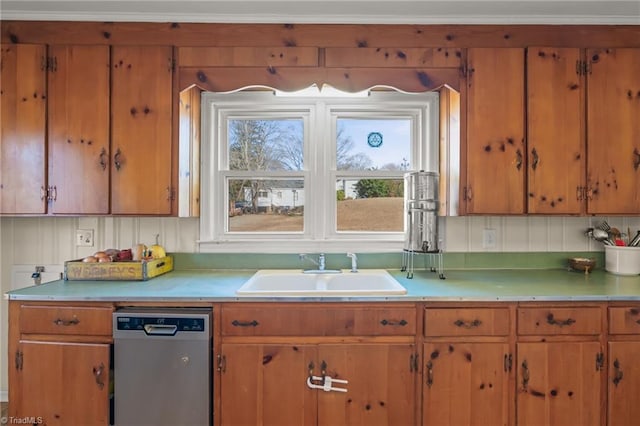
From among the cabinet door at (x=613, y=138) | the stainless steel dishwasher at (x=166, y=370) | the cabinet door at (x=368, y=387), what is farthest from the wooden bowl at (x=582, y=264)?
the stainless steel dishwasher at (x=166, y=370)

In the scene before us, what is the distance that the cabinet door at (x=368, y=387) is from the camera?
1571mm

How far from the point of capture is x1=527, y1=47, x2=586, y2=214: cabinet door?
1.87 m

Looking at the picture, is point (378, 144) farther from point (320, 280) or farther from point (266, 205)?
point (320, 280)

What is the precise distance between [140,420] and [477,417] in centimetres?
161

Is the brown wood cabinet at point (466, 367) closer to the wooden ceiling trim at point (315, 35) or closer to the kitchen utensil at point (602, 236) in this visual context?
the kitchen utensil at point (602, 236)

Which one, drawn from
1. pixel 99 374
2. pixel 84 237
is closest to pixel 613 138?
pixel 99 374

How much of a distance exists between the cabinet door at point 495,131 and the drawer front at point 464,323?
61 centimetres

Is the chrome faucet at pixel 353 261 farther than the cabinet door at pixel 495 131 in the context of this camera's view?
Yes

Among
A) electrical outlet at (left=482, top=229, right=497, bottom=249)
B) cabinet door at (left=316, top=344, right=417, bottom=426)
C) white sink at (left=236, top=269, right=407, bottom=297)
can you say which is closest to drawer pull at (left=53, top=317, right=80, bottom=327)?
white sink at (left=236, top=269, right=407, bottom=297)

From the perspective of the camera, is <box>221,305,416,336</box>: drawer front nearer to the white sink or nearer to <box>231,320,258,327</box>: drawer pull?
<box>231,320,258,327</box>: drawer pull

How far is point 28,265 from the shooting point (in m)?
2.21

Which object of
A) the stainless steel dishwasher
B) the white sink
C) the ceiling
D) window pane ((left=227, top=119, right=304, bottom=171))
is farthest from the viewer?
window pane ((left=227, top=119, right=304, bottom=171))

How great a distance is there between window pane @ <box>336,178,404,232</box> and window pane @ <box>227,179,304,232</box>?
299 millimetres

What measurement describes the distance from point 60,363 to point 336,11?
2.33 meters
